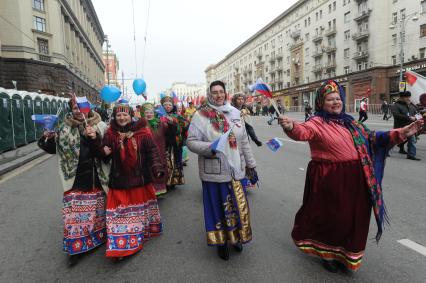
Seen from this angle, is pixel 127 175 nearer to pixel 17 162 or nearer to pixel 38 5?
pixel 17 162

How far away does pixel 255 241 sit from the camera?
11.4ft

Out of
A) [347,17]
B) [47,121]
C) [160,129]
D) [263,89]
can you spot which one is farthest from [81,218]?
[347,17]

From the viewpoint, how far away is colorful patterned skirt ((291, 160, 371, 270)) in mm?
2594

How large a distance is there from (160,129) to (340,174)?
11.1 feet

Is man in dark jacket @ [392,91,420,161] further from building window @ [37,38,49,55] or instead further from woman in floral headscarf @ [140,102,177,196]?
building window @ [37,38,49,55]

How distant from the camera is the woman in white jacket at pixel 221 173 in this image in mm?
2988

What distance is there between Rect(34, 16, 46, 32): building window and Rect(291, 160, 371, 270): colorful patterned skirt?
118ft

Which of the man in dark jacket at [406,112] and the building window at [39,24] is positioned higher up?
the building window at [39,24]

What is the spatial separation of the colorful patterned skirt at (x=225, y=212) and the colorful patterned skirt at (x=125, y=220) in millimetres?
761

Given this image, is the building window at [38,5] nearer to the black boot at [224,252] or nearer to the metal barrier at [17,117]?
the metal barrier at [17,117]

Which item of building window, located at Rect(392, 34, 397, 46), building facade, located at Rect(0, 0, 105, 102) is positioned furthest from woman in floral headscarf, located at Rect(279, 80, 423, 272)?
building window, located at Rect(392, 34, 397, 46)

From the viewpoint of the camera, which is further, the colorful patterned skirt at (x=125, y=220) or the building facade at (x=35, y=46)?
the building facade at (x=35, y=46)

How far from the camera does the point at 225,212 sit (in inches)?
119

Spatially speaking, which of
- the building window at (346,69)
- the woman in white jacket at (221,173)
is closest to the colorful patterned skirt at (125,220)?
the woman in white jacket at (221,173)
